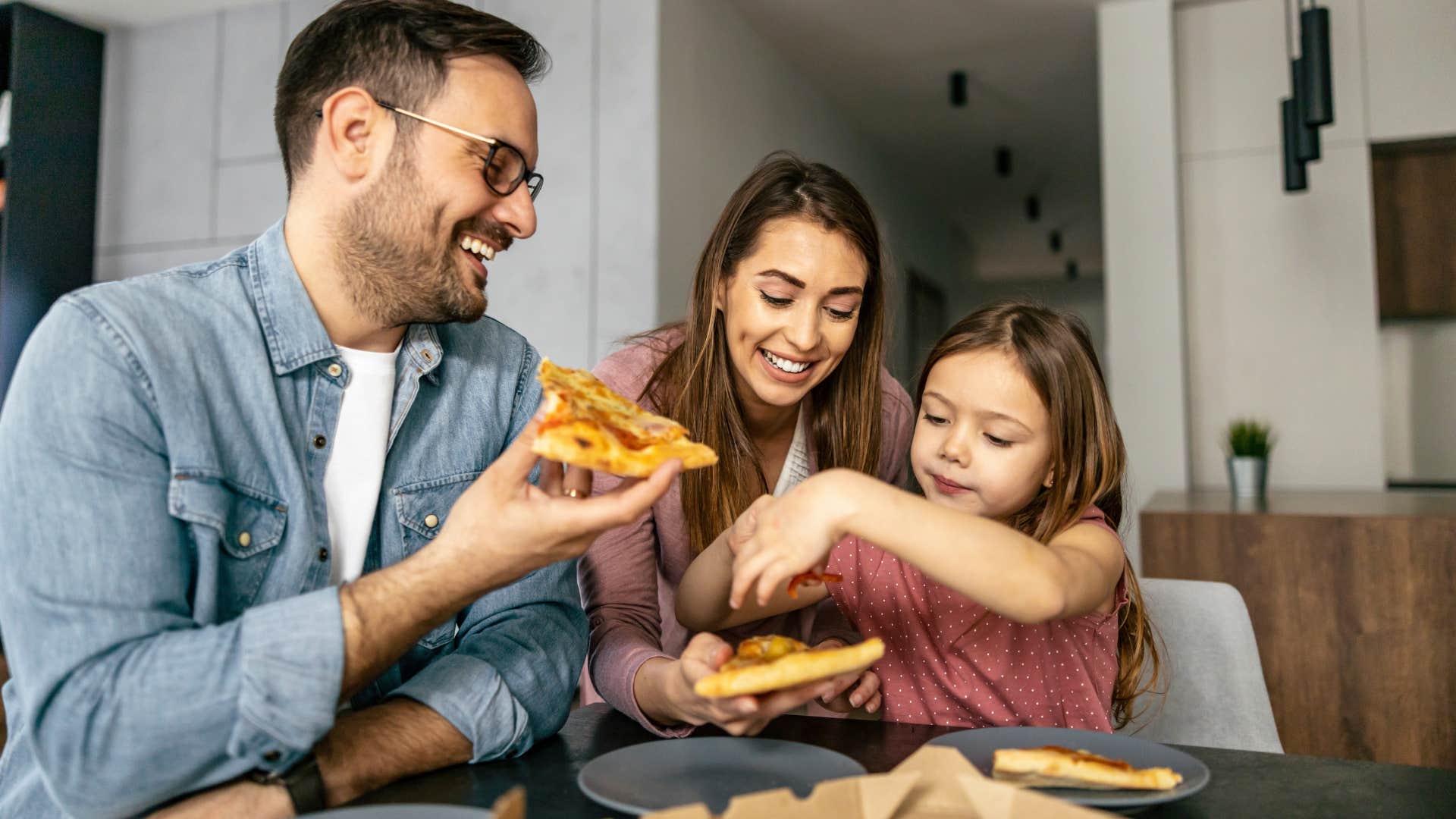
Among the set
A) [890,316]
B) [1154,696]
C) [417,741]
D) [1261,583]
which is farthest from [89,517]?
[1261,583]

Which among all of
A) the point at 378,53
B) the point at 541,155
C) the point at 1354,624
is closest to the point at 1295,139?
the point at 1354,624

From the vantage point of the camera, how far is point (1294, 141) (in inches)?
125

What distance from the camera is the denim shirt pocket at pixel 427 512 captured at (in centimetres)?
127

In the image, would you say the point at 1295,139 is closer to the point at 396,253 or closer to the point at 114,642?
the point at 396,253

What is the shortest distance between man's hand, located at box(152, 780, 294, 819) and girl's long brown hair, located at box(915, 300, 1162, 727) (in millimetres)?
1098

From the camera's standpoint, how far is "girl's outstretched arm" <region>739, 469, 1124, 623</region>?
3.50 feet

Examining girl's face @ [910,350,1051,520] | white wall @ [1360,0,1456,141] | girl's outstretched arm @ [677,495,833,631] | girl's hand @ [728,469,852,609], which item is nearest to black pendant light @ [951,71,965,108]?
white wall @ [1360,0,1456,141]

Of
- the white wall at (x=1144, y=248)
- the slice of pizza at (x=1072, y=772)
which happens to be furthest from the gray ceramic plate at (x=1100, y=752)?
the white wall at (x=1144, y=248)

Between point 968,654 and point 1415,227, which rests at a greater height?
point 1415,227

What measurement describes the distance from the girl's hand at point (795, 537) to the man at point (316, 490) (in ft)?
0.50

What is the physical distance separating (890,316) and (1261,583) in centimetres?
163

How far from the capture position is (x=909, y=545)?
1108 mm

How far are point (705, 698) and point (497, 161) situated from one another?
0.73 metres

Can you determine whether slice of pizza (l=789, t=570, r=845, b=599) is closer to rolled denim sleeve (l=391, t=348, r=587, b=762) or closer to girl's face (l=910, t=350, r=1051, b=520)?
rolled denim sleeve (l=391, t=348, r=587, b=762)
